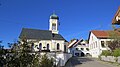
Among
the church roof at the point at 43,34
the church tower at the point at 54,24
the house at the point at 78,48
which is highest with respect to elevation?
the church tower at the point at 54,24

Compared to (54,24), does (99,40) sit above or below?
below

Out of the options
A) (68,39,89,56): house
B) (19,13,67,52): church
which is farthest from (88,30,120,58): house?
(68,39,89,56): house

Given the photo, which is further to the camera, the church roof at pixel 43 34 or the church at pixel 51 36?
the church roof at pixel 43 34

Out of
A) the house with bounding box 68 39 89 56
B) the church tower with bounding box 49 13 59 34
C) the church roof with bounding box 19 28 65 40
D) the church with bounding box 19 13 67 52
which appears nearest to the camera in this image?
the church with bounding box 19 13 67 52

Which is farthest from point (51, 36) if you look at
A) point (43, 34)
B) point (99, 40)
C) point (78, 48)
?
point (78, 48)

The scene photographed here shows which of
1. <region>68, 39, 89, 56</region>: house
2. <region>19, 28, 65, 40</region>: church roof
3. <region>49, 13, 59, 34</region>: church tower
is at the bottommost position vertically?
<region>68, 39, 89, 56</region>: house

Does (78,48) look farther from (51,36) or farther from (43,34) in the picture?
(43,34)

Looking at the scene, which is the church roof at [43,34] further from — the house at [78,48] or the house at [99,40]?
the house at [78,48]

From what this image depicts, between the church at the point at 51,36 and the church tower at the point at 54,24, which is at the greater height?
the church tower at the point at 54,24

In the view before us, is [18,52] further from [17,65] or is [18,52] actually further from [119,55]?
[119,55]

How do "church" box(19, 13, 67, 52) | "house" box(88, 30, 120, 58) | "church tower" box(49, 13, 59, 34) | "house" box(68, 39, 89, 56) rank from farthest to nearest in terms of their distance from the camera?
"house" box(68, 39, 89, 56), "church tower" box(49, 13, 59, 34), "church" box(19, 13, 67, 52), "house" box(88, 30, 120, 58)

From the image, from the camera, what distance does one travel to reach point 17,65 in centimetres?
1020

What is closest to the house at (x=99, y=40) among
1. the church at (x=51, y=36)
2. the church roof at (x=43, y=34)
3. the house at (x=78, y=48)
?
the church at (x=51, y=36)

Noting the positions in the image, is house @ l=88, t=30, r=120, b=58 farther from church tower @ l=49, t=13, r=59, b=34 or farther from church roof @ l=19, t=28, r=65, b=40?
church tower @ l=49, t=13, r=59, b=34
